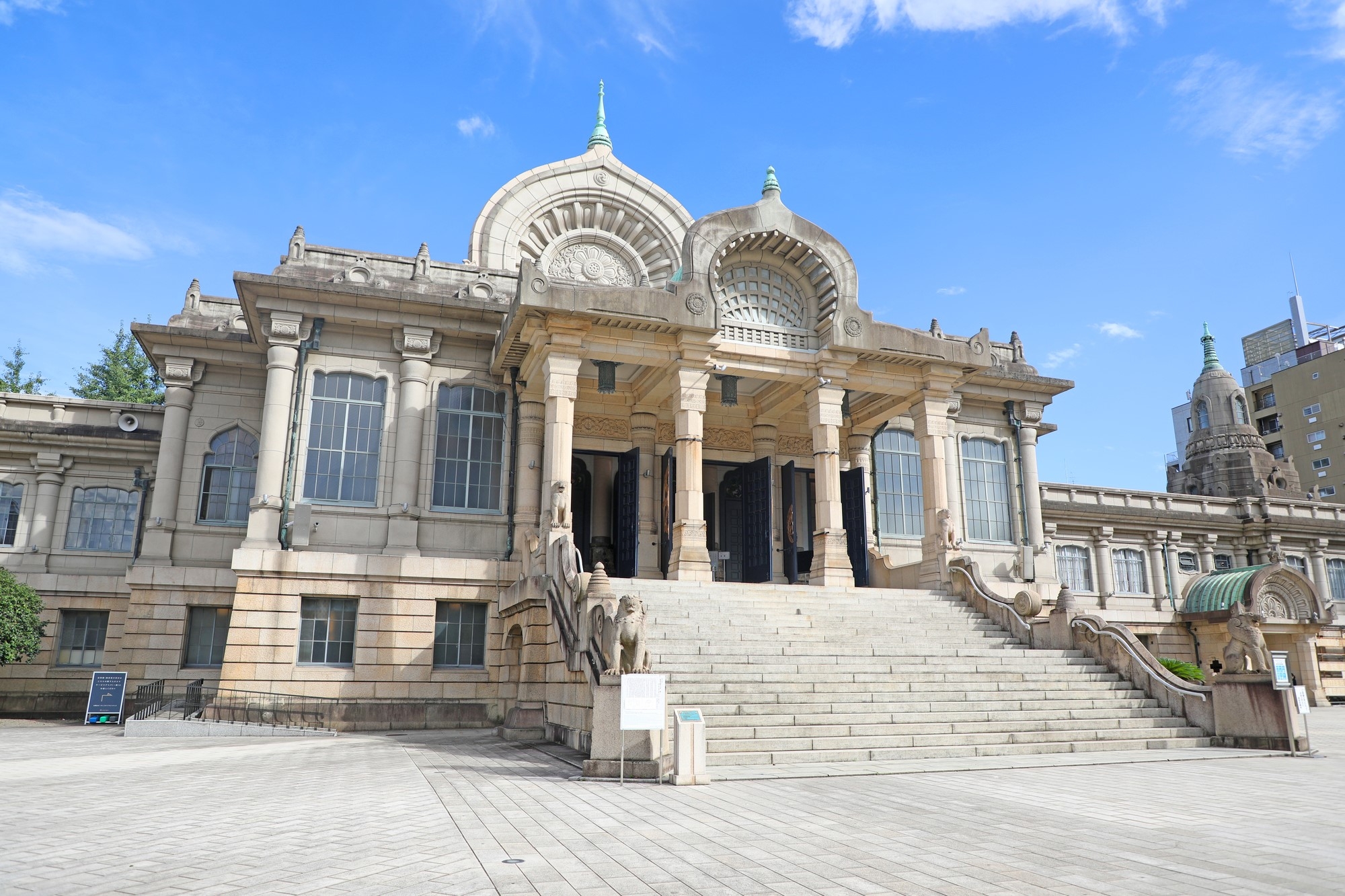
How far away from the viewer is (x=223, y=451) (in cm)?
2341

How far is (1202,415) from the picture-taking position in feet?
171

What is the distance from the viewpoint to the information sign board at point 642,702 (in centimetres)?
1100

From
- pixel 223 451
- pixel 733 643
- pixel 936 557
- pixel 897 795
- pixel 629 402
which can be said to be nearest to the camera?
pixel 897 795

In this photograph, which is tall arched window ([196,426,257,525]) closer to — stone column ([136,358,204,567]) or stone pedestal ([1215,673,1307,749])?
stone column ([136,358,204,567])

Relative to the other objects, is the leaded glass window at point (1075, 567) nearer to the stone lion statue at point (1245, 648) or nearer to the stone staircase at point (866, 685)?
the stone staircase at point (866, 685)

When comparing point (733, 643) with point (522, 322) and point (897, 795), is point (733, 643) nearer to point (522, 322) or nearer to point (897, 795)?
point (897, 795)

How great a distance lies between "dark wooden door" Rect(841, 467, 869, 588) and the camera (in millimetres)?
23719

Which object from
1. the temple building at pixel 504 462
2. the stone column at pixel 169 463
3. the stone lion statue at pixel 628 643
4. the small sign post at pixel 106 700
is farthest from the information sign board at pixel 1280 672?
the stone column at pixel 169 463

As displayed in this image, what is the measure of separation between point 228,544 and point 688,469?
11.8 m

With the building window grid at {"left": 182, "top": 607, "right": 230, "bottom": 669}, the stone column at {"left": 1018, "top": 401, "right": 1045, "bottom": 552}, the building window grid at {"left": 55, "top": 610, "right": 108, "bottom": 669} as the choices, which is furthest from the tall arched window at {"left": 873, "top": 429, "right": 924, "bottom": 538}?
the building window grid at {"left": 55, "top": 610, "right": 108, "bottom": 669}

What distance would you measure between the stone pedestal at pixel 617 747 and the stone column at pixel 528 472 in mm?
10514

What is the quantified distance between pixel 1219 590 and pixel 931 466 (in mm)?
17631

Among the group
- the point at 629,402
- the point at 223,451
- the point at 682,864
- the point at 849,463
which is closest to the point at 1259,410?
the point at 849,463

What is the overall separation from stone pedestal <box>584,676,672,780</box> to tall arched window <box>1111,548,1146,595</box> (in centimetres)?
2933
